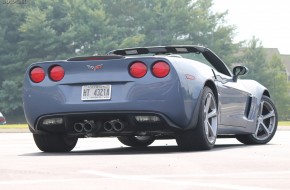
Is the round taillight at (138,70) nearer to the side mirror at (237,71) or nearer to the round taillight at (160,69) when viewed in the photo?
the round taillight at (160,69)

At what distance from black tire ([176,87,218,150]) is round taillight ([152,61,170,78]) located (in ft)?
1.93

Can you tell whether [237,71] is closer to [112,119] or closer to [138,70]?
[138,70]

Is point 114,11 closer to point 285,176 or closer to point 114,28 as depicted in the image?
point 114,28

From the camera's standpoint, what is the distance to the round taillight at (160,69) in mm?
9070

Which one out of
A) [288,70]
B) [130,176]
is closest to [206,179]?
[130,176]

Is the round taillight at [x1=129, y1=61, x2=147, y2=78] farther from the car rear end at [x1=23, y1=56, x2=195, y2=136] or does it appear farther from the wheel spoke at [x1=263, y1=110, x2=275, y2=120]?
the wheel spoke at [x1=263, y1=110, x2=275, y2=120]

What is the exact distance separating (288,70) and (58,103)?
9823 cm

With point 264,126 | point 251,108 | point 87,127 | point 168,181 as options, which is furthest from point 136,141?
point 168,181

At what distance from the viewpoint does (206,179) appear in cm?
604

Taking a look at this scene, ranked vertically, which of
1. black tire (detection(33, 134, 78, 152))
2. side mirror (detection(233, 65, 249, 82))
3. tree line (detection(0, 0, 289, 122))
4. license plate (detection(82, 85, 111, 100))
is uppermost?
license plate (detection(82, 85, 111, 100))

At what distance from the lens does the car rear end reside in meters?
9.02

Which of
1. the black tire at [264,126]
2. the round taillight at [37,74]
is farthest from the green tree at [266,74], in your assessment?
the round taillight at [37,74]

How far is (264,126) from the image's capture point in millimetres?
11586

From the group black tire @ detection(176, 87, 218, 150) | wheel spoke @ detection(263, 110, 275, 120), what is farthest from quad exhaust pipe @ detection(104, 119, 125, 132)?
wheel spoke @ detection(263, 110, 275, 120)
